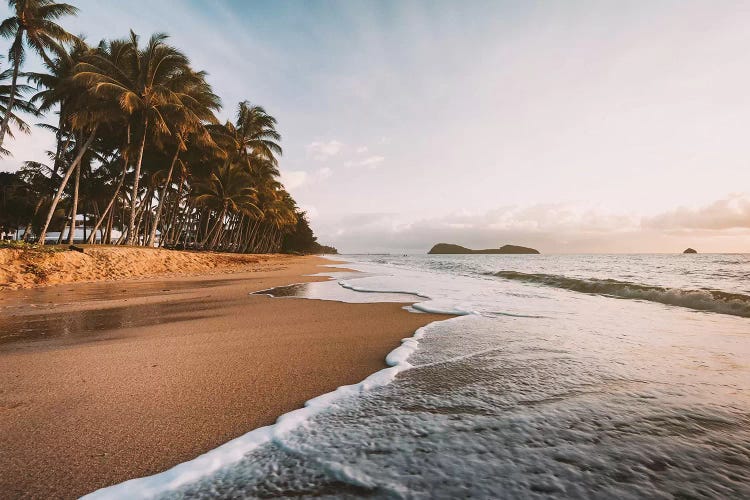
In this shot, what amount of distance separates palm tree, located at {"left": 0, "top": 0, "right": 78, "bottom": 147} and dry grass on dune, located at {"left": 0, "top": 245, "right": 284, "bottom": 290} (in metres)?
8.50

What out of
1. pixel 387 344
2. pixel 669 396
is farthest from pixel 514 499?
pixel 387 344

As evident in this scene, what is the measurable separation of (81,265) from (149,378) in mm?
12909

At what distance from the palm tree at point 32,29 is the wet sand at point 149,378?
18.4 metres

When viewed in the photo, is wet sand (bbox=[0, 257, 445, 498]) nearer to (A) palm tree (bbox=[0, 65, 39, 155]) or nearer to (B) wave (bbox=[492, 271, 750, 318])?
(B) wave (bbox=[492, 271, 750, 318])

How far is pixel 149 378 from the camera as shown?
2.70 meters

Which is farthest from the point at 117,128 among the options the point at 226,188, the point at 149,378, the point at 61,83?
the point at 149,378

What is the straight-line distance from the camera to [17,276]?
1001 centimetres

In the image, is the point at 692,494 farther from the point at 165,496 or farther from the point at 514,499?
the point at 165,496

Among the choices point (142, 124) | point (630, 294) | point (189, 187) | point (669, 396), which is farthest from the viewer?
point (189, 187)

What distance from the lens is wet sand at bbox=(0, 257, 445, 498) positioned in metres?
1.64

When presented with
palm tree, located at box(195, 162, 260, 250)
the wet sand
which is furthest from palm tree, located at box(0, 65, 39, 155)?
the wet sand

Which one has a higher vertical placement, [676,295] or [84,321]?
[676,295]

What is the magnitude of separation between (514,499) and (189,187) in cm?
3601

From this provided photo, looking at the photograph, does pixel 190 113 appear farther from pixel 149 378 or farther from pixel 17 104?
pixel 149 378
